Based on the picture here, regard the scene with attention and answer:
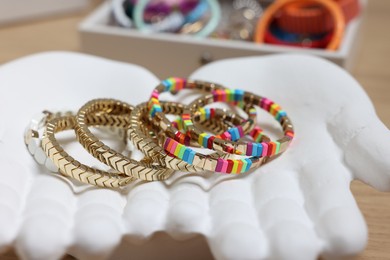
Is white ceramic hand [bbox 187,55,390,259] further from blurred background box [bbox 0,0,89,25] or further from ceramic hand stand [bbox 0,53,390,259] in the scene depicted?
blurred background box [bbox 0,0,89,25]

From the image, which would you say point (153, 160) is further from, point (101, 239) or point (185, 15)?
point (185, 15)

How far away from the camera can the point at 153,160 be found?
520 mm

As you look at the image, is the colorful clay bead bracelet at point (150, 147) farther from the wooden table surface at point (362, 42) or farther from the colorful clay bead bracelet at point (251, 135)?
the wooden table surface at point (362, 42)

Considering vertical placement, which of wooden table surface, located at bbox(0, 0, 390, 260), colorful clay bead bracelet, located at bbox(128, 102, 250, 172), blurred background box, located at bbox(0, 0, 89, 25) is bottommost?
wooden table surface, located at bbox(0, 0, 390, 260)

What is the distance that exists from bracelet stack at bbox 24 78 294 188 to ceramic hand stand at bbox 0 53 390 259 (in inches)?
0.5

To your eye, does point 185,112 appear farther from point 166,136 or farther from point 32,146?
point 32,146

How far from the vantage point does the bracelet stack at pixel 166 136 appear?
1.64ft

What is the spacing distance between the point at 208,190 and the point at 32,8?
69 cm

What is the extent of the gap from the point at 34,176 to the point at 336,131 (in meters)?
0.27

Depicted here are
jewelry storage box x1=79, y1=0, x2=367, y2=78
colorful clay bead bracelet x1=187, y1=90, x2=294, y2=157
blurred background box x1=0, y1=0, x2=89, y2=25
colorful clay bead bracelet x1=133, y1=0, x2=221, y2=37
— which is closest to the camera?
colorful clay bead bracelet x1=187, y1=90, x2=294, y2=157

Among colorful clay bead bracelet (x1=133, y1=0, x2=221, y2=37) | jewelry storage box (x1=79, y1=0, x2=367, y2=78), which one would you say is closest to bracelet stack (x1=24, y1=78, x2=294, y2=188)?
jewelry storage box (x1=79, y1=0, x2=367, y2=78)

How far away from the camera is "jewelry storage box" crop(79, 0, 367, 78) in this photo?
811 mm

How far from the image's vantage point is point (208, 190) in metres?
0.50

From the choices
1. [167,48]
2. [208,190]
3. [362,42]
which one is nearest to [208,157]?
[208,190]
